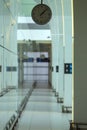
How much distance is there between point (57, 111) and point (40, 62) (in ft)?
95.7

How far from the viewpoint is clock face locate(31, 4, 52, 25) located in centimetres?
988

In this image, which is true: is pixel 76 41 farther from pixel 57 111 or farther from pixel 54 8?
pixel 54 8

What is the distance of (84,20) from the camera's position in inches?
314

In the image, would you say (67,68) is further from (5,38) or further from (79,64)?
(5,38)

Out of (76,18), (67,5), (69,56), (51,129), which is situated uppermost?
(67,5)

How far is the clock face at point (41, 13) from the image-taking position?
9.88 metres

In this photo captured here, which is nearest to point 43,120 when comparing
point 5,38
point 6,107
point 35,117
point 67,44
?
point 35,117

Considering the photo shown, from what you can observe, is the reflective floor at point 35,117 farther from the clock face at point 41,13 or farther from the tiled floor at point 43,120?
the clock face at point 41,13

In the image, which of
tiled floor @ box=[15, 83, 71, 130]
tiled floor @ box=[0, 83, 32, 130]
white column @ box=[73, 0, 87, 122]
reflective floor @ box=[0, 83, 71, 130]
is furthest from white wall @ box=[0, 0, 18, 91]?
white column @ box=[73, 0, 87, 122]

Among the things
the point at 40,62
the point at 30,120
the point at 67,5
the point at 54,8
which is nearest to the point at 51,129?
the point at 30,120

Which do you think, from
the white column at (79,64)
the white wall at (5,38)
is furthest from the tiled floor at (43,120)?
the white wall at (5,38)

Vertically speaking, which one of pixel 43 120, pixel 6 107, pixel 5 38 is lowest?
pixel 43 120

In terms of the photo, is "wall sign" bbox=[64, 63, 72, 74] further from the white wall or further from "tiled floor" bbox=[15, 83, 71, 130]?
the white wall

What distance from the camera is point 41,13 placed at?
32.8ft
